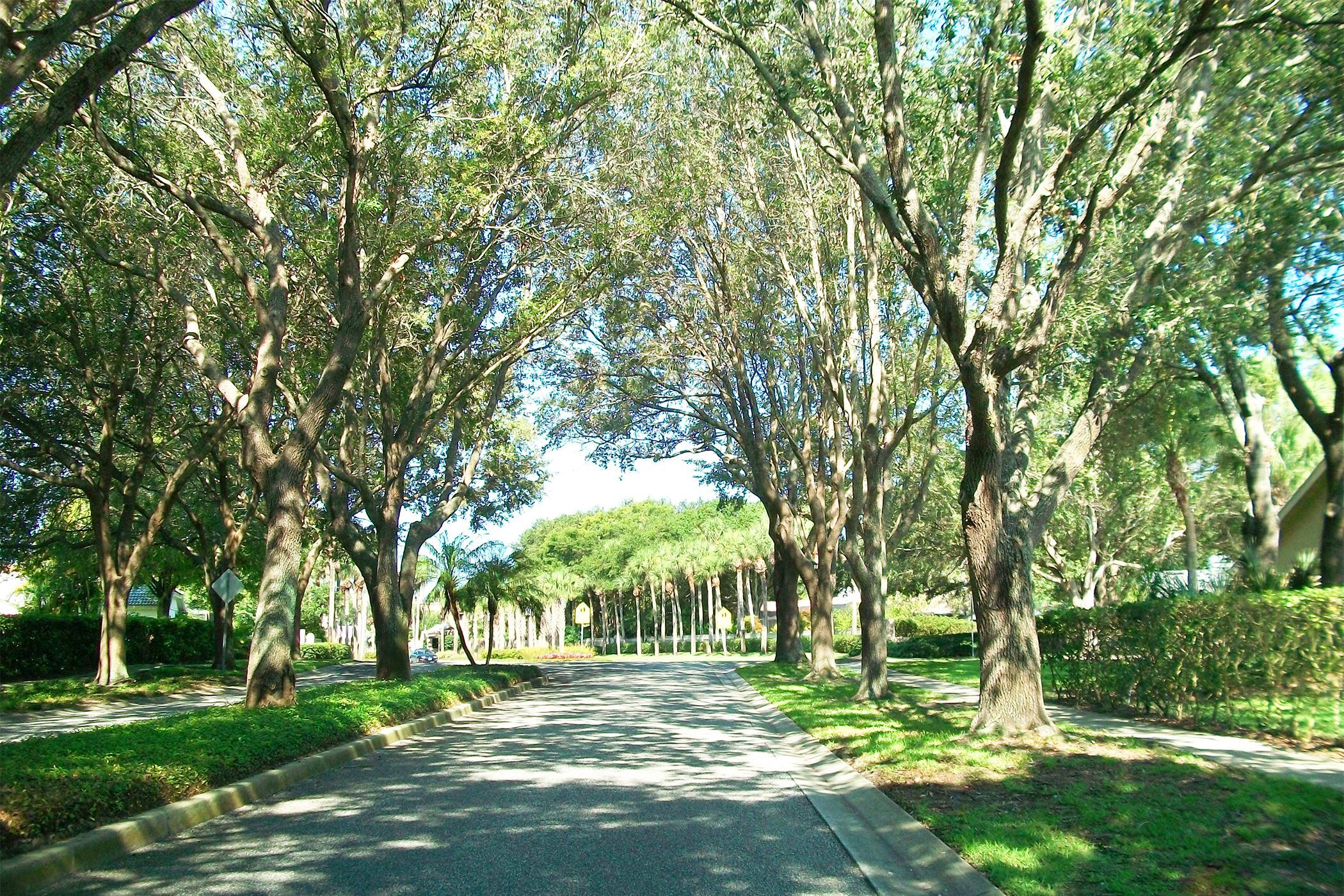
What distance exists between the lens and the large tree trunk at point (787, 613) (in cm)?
3281

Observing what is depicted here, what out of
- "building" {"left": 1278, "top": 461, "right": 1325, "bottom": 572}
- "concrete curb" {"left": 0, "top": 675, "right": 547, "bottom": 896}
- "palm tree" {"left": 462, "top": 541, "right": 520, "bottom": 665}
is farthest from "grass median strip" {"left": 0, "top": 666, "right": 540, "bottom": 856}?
"building" {"left": 1278, "top": 461, "right": 1325, "bottom": 572}

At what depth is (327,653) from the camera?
51781 mm

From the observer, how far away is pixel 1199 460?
31.5 meters

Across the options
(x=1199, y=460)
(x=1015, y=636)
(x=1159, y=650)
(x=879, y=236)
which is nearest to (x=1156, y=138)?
(x=1015, y=636)

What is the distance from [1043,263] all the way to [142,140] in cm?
1376

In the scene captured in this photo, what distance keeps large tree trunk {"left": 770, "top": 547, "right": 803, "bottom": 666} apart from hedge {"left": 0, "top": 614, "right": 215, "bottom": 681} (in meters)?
21.0

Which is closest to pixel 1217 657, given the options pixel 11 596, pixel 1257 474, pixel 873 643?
pixel 873 643

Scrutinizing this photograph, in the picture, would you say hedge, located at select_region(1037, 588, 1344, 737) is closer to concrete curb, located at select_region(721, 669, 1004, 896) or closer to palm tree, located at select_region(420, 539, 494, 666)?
concrete curb, located at select_region(721, 669, 1004, 896)

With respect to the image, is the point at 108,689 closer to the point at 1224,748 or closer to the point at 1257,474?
the point at 1224,748

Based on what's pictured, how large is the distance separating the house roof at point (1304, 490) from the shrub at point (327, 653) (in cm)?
3791

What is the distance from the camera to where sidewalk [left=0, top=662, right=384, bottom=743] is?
1571 centimetres

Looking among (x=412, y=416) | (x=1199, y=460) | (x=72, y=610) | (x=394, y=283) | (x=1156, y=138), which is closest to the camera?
(x=1156, y=138)

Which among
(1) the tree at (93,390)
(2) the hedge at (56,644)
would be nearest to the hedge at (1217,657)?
(1) the tree at (93,390)

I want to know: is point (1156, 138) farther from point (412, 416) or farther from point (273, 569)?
point (412, 416)
